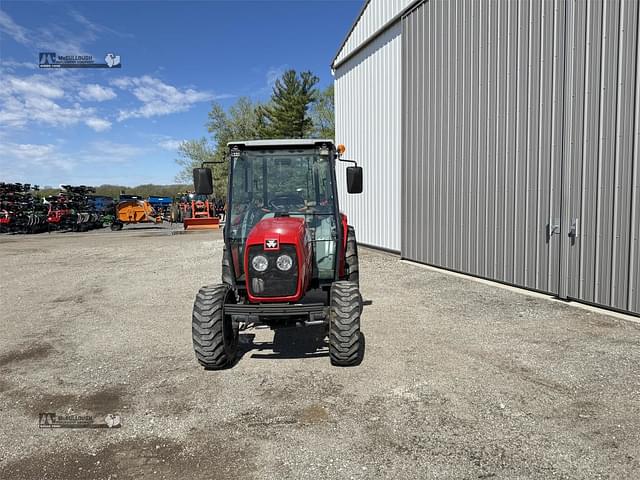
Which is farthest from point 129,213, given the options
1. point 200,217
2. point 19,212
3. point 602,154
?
point 602,154

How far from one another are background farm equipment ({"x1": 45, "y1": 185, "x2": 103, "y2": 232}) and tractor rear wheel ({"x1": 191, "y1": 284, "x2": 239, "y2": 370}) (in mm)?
23497

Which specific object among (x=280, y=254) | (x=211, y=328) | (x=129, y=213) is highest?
(x=129, y=213)

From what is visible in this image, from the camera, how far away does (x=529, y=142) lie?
7.74 m

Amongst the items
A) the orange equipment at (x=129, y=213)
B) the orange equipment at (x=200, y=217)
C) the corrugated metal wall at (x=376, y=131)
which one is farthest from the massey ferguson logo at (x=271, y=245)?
the orange equipment at (x=129, y=213)

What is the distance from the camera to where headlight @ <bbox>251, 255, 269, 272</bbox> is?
171 inches

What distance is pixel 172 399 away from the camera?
4031 millimetres

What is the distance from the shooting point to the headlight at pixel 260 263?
435cm

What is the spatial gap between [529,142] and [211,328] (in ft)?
20.5

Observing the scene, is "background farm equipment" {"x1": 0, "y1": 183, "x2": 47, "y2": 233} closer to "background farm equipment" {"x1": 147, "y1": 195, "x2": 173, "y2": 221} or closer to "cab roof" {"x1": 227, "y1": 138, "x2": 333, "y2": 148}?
"background farm equipment" {"x1": 147, "y1": 195, "x2": 173, "y2": 221}

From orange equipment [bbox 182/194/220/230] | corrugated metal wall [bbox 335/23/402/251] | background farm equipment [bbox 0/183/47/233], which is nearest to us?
corrugated metal wall [bbox 335/23/402/251]

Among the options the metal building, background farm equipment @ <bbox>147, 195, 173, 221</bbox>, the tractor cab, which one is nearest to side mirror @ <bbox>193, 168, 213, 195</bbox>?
the tractor cab

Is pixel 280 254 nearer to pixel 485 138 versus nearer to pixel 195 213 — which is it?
pixel 485 138

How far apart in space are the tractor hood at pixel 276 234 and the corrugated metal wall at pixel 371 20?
899 cm

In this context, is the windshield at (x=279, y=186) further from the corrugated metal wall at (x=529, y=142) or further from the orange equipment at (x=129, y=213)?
the orange equipment at (x=129, y=213)
